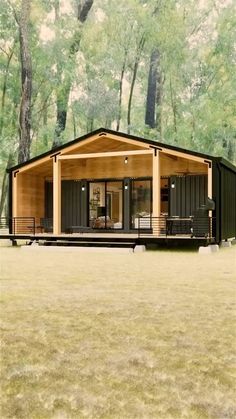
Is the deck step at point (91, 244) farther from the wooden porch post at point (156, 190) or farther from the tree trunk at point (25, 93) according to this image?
the tree trunk at point (25, 93)

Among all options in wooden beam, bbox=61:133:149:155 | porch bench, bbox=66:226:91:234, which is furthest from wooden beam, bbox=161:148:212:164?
porch bench, bbox=66:226:91:234

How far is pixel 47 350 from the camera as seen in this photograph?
4086 millimetres

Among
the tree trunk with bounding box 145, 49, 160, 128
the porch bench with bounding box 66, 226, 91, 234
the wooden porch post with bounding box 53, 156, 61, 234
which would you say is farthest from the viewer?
the tree trunk with bounding box 145, 49, 160, 128

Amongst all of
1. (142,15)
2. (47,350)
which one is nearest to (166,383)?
(47,350)

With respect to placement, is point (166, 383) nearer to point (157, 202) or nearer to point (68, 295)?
point (68, 295)

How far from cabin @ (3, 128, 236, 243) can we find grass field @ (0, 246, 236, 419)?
332 inches

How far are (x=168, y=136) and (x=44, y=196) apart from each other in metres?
15.6

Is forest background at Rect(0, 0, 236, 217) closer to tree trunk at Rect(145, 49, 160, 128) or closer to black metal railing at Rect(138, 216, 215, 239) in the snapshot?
tree trunk at Rect(145, 49, 160, 128)

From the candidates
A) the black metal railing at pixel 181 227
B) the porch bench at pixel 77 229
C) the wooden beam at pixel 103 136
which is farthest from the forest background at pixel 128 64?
the black metal railing at pixel 181 227

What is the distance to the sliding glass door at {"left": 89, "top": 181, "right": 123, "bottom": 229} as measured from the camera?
1905 centimetres

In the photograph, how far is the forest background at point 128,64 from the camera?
100 feet

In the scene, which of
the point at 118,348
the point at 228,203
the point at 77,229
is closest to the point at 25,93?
the point at 77,229

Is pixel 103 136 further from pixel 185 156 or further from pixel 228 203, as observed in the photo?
pixel 228 203

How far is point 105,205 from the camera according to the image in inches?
761
